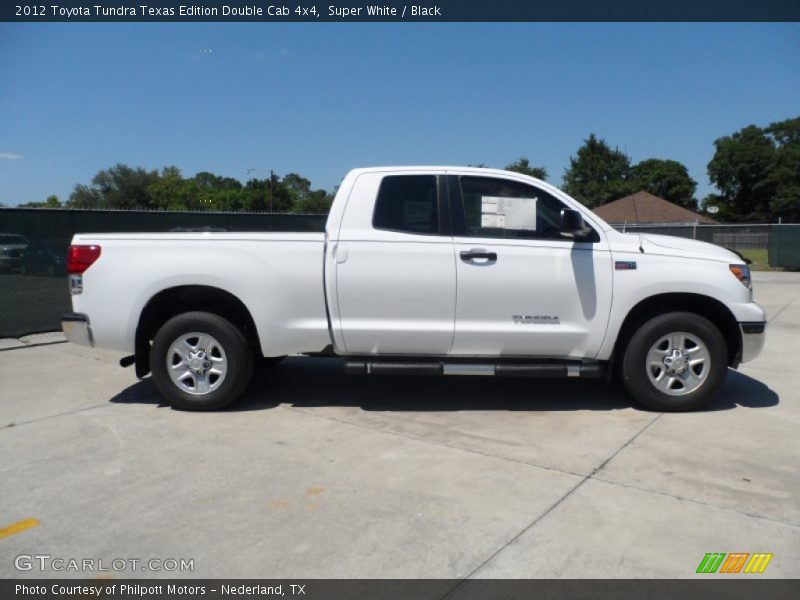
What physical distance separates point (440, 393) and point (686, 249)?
2481 millimetres

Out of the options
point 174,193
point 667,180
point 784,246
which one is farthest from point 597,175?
point 174,193

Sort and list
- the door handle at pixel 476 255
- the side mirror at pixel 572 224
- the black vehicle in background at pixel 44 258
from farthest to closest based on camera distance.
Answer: the black vehicle in background at pixel 44 258 < the door handle at pixel 476 255 < the side mirror at pixel 572 224

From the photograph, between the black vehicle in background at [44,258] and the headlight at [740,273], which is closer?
the headlight at [740,273]

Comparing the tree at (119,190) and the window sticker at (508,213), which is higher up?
the tree at (119,190)

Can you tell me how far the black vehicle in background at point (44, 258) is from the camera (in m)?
9.41

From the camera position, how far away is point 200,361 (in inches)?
205

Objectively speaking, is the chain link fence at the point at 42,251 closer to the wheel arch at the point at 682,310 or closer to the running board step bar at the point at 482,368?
the wheel arch at the point at 682,310

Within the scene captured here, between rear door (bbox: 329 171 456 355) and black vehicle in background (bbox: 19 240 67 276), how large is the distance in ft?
21.3

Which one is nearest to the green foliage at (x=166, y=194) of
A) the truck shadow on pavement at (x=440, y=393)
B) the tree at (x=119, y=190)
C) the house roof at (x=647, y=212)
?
the tree at (x=119, y=190)

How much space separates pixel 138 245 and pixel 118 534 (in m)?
2.61

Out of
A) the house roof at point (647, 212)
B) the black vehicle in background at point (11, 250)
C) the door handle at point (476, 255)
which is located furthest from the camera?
the house roof at point (647, 212)

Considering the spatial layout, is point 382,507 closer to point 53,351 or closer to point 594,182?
point 53,351

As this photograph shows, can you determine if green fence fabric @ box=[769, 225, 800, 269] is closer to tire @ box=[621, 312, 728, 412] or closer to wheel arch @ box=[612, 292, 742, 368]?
wheel arch @ box=[612, 292, 742, 368]

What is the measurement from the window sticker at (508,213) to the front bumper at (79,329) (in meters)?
3.39
